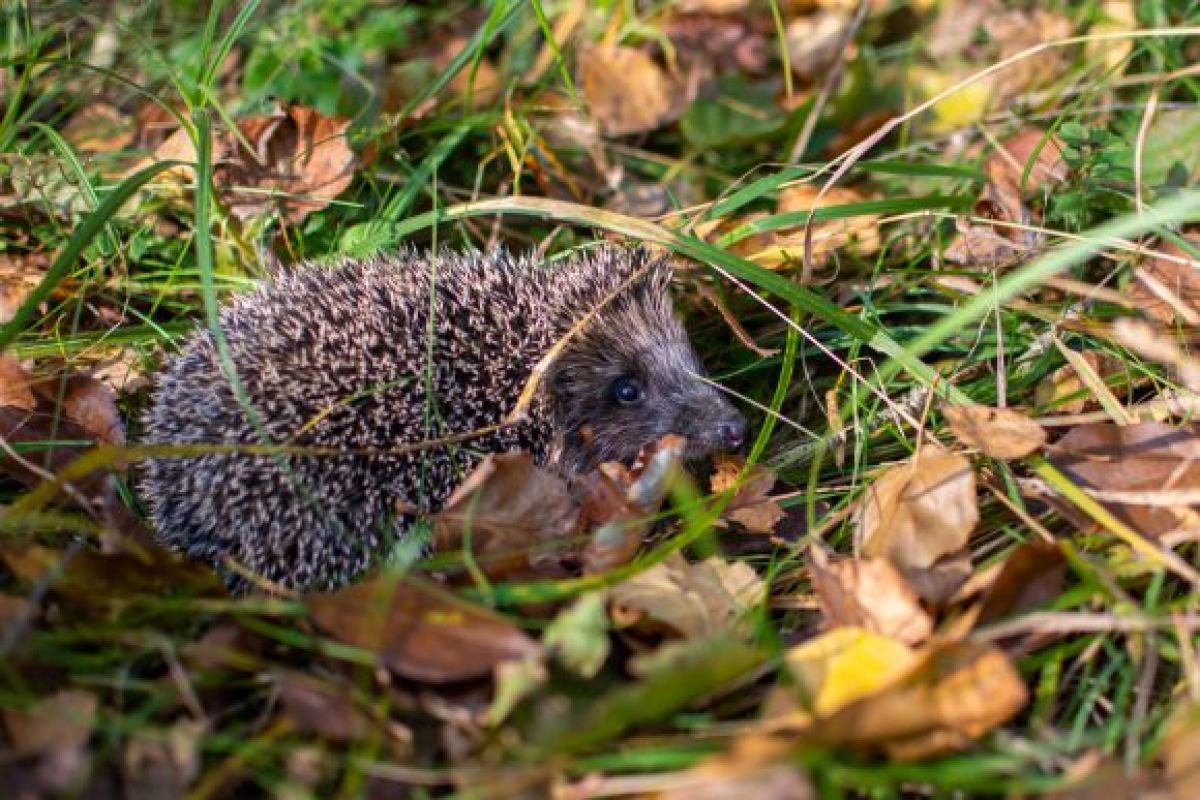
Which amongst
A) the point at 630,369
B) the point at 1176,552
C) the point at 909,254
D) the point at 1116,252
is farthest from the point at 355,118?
the point at 1176,552

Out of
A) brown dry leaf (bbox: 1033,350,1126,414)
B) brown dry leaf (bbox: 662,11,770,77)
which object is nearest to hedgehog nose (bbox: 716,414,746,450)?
→ brown dry leaf (bbox: 1033,350,1126,414)

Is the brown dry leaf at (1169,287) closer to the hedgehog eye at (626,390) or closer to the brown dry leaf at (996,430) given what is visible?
the brown dry leaf at (996,430)

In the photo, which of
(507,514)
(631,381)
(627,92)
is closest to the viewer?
(507,514)

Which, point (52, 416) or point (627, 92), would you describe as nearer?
point (52, 416)

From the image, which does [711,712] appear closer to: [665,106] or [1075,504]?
[1075,504]

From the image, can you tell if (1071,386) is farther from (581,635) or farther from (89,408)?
(89,408)

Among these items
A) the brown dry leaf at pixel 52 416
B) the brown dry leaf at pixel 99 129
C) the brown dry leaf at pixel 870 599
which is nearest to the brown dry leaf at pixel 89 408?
the brown dry leaf at pixel 52 416

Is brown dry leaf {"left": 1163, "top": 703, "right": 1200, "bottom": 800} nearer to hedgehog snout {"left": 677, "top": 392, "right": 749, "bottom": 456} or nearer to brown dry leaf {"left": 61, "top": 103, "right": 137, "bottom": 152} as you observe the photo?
hedgehog snout {"left": 677, "top": 392, "right": 749, "bottom": 456}


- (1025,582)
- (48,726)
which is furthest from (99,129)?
(1025,582)
